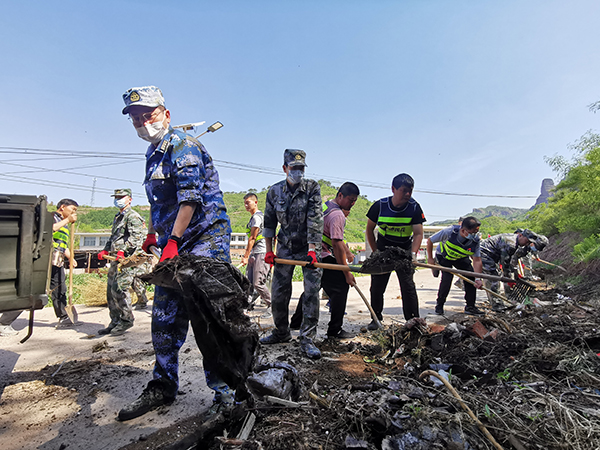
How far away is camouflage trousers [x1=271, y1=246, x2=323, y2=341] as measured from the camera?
3.69 metres

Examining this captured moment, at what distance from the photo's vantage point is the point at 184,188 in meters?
2.33

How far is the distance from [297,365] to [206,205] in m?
1.84

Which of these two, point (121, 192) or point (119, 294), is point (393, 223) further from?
point (121, 192)

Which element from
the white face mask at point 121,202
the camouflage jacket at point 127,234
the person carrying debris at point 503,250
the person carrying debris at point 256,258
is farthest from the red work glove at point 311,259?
the person carrying debris at point 503,250

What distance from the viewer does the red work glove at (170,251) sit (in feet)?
7.10

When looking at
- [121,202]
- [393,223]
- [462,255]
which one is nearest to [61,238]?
[121,202]

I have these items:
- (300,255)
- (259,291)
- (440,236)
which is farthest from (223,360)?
(440,236)

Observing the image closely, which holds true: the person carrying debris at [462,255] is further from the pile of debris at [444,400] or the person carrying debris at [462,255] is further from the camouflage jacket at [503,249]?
the pile of debris at [444,400]

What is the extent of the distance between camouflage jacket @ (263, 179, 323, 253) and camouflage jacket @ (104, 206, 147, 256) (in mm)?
2547

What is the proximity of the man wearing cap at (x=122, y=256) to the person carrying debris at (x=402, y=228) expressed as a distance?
3.60 m

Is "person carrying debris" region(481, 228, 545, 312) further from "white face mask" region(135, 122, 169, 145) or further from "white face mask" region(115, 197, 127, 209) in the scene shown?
"white face mask" region(115, 197, 127, 209)

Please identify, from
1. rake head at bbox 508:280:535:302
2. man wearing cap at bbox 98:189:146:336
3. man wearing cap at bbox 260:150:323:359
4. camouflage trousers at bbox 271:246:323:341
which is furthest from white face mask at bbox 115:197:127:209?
rake head at bbox 508:280:535:302

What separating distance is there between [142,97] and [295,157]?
1.75 metres

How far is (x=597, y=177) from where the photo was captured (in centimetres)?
935
